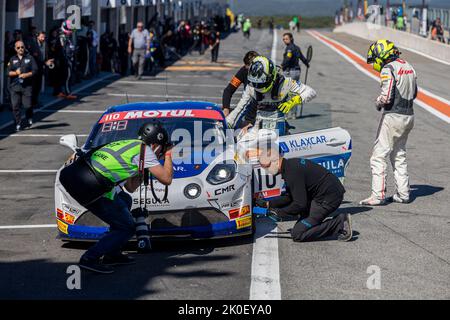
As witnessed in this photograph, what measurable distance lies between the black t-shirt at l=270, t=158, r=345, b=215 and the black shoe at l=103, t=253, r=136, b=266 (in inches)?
68.9

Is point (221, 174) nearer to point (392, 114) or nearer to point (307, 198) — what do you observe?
point (307, 198)

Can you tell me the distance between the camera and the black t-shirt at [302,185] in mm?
9492

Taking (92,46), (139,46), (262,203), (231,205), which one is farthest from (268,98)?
(92,46)

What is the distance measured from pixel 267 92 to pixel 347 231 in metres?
2.91

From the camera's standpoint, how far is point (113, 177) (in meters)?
8.05

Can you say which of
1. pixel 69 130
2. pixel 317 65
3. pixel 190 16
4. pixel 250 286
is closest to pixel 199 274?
pixel 250 286

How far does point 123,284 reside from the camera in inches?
315

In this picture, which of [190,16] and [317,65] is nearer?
[317,65]

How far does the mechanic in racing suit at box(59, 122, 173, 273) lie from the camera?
26.3ft

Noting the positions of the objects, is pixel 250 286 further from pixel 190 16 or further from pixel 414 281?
Result: pixel 190 16

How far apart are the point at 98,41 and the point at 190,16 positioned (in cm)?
3656

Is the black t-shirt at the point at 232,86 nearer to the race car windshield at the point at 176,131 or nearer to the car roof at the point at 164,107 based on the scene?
the car roof at the point at 164,107

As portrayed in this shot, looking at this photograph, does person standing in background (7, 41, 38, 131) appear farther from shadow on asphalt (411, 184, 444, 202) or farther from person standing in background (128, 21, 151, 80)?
person standing in background (128, 21, 151, 80)

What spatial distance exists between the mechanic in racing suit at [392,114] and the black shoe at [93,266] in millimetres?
4319
